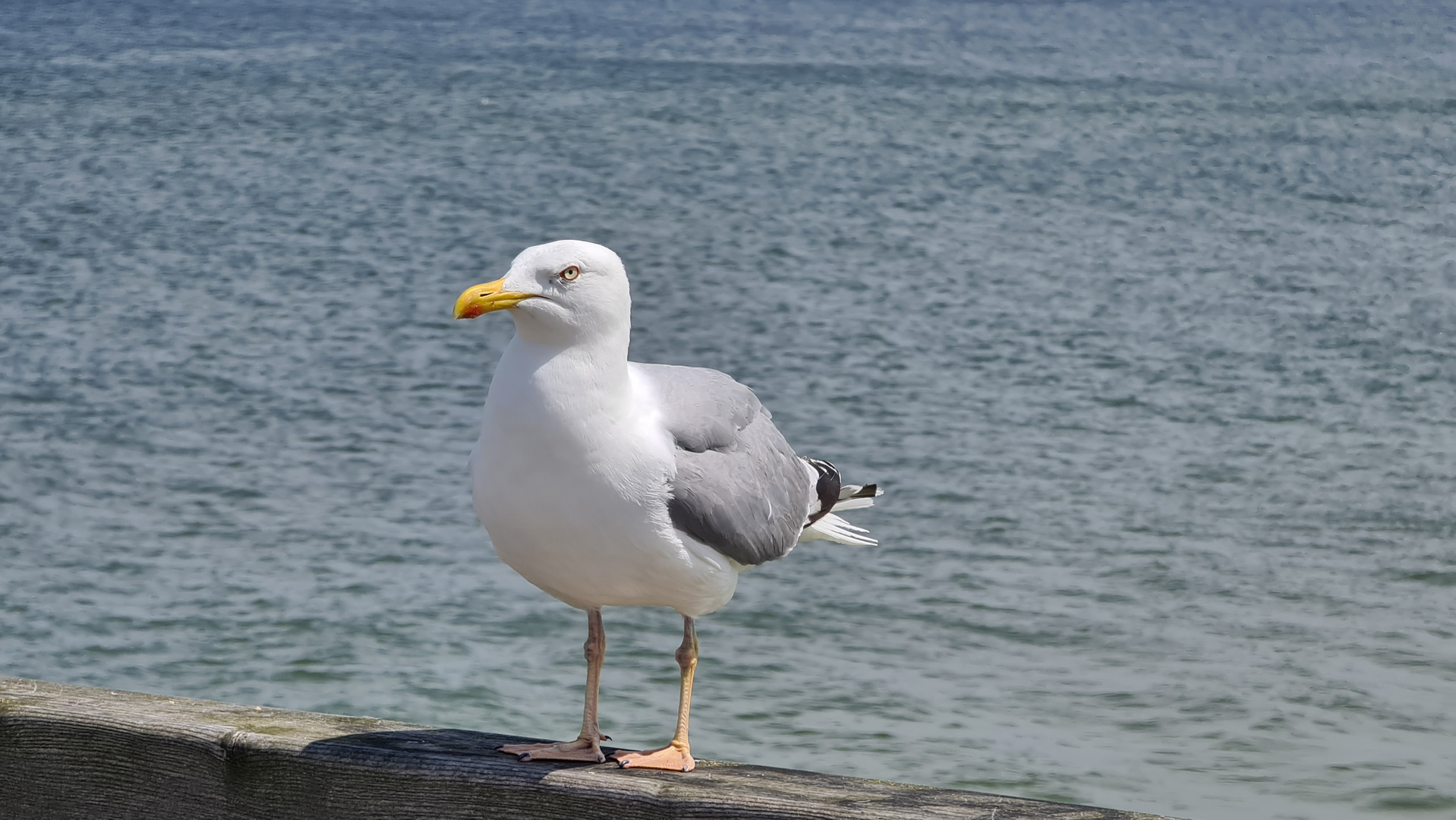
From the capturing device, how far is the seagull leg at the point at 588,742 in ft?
8.39

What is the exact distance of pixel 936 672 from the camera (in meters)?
6.45

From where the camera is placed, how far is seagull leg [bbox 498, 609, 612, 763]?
8.39 ft

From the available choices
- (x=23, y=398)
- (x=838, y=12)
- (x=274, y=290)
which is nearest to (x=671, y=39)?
(x=838, y=12)

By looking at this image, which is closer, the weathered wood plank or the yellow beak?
the weathered wood plank

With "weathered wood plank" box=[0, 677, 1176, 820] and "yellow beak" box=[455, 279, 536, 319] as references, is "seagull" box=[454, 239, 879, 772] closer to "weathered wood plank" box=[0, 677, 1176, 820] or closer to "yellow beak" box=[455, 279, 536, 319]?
"yellow beak" box=[455, 279, 536, 319]

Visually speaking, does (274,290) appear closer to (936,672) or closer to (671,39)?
(936,672)

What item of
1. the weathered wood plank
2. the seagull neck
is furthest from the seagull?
the weathered wood plank

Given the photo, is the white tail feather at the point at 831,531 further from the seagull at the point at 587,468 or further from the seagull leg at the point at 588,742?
the seagull at the point at 587,468

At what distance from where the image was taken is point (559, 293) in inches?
108

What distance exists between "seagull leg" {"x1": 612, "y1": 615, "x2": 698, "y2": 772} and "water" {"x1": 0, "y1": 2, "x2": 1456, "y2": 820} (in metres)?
2.57

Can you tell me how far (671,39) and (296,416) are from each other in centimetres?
2311

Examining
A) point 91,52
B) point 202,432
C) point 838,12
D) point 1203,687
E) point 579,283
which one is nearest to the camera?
point 579,283

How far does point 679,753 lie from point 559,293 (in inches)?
30.5

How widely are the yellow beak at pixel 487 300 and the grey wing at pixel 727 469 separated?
0.45 meters
